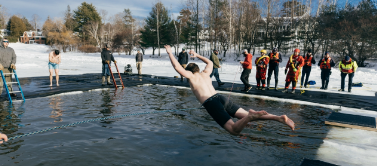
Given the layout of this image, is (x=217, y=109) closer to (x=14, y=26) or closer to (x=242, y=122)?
(x=242, y=122)

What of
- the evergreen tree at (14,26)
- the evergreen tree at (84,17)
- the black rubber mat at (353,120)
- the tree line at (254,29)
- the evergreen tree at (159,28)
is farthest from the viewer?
the evergreen tree at (14,26)

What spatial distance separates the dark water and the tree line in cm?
2072

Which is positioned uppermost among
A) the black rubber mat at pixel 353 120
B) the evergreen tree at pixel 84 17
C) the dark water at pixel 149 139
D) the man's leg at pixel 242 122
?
the evergreen tree at pixel 84 17

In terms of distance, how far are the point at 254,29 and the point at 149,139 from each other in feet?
111

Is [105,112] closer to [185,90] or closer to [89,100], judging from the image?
[89,100]

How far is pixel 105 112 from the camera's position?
6.59 m

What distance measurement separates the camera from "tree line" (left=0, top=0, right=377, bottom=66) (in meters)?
22.8

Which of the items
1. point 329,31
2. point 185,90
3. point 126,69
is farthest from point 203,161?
point 329,31

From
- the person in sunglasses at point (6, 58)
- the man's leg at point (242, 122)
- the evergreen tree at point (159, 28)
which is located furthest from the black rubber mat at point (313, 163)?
the evergreen tree at point (159, 28)

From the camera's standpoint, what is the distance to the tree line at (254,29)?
74.8ft

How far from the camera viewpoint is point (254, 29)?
116 ft

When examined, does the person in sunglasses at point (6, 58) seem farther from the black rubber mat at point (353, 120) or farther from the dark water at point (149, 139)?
the black rubber mat at point (353, 120)

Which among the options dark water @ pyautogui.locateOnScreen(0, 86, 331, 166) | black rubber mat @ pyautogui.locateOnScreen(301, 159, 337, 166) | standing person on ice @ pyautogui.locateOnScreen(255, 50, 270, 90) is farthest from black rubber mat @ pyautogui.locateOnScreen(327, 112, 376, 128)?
standing person on ice @ pyautogui.locateOnScreen(255, 50, 270, 90)

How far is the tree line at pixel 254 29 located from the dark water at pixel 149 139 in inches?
816
